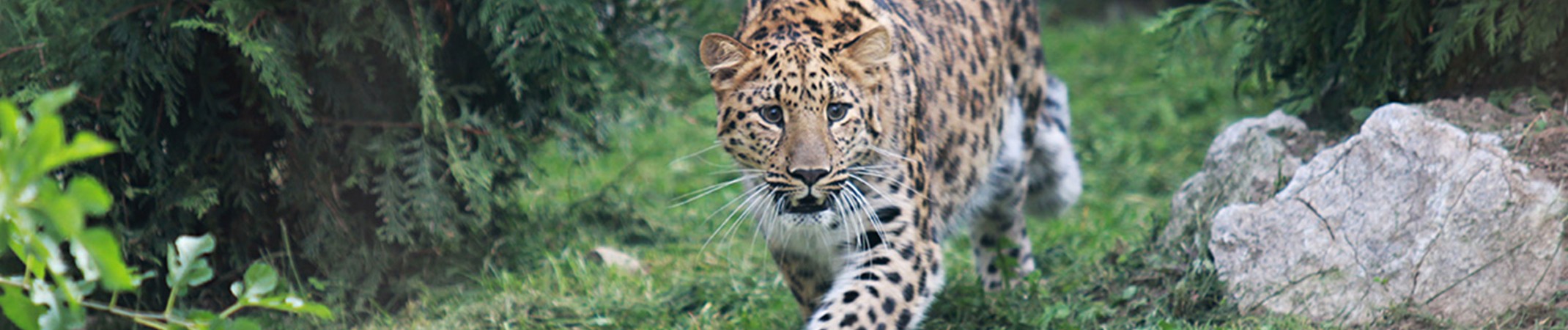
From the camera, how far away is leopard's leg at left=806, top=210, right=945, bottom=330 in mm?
4586

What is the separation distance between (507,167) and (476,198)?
0.38 metres

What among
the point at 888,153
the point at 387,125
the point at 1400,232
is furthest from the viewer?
the point at 387,125

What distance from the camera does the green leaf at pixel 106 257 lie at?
2270 millimetres

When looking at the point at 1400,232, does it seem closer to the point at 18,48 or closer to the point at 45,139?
the point at 45,139

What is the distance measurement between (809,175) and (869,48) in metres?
0.49

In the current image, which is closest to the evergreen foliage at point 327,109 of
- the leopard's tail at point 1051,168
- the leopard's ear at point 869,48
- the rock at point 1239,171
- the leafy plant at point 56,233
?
the leopard's ear at point 869,48

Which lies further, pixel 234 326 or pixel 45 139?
pixel 234 326

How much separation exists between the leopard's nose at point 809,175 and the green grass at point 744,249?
37cm

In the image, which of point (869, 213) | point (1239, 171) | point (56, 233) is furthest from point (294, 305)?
point (1239, 171)

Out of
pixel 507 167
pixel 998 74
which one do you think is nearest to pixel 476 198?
pixel 507 167

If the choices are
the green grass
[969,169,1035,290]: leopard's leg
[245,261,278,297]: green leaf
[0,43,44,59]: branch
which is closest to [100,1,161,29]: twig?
[0,43,44,59]: branch

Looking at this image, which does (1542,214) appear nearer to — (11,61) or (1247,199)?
(1247,199)

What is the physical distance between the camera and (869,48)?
4.52 m

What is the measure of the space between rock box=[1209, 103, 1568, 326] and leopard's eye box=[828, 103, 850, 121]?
5.33 feet
